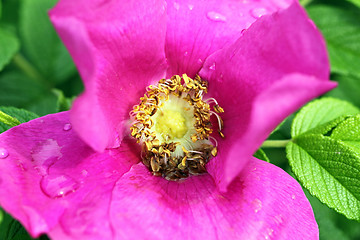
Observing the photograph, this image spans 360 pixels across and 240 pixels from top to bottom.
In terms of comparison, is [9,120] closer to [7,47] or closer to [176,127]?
[176,127]

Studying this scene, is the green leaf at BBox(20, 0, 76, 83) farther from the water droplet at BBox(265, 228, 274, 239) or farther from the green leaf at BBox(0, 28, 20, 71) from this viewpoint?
the water droplet at BBox(265, 228, 274, 239)

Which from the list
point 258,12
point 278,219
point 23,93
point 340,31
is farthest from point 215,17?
point 23,93

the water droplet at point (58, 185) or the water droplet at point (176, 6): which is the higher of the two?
the water droplet at point (176, 6)

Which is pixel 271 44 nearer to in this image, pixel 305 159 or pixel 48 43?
pixel 305 159

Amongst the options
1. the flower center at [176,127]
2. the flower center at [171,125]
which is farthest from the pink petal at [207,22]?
the flower center at [171,125]

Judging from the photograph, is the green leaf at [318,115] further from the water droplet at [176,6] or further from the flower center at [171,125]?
the water droplet at [176,6]

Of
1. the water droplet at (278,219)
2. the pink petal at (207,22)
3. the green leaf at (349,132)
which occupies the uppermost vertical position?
the pink petal at (207,22)
